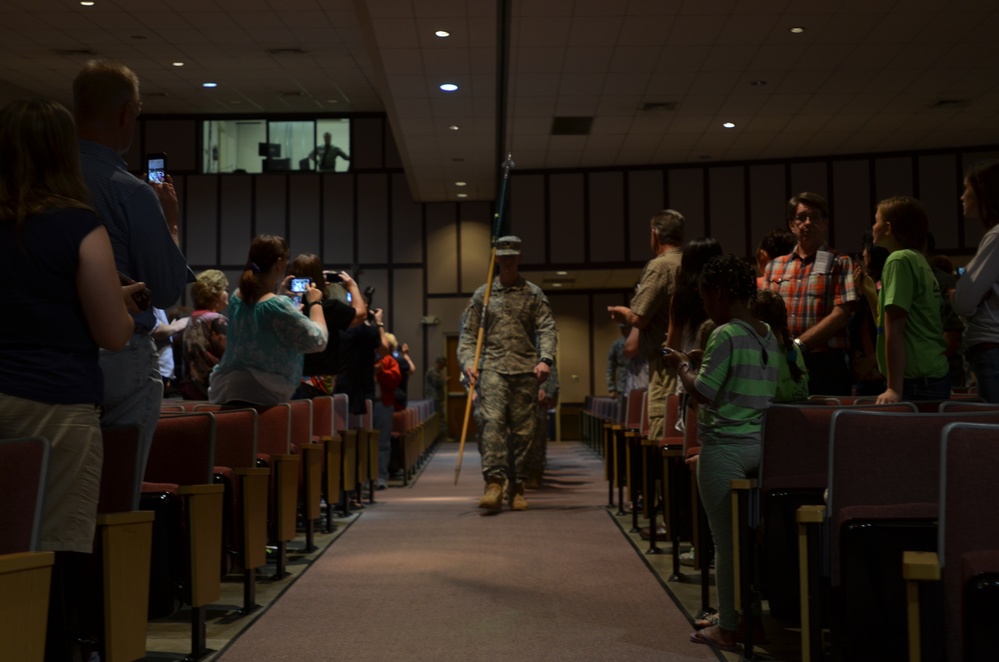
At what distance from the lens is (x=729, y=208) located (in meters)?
17.0

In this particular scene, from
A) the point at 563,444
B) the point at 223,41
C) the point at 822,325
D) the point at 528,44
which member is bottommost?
the point at 563,444

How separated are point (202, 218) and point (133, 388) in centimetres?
1678

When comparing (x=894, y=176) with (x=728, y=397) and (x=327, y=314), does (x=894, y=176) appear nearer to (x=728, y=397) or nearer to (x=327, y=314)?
(x=327, y=314)

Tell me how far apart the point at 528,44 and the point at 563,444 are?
8354mm

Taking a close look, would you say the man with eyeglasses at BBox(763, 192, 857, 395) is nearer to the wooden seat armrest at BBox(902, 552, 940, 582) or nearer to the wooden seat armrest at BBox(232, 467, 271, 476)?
the wooden seat armrest at BBox(232, 467, 271, 476)

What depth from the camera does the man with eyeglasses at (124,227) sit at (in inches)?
109

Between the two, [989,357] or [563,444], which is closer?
[989,357]

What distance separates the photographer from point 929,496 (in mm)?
2568

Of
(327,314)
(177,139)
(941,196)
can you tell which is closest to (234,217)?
(177,139)

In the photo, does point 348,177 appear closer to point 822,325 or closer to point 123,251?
point 822,325

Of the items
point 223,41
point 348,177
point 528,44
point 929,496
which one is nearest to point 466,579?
point 929,496

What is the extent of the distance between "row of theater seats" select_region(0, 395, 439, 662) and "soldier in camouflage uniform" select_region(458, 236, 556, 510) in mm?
2019

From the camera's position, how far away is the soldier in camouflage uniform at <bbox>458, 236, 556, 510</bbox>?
730 cm

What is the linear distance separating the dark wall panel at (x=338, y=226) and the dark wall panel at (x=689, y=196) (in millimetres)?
5172
